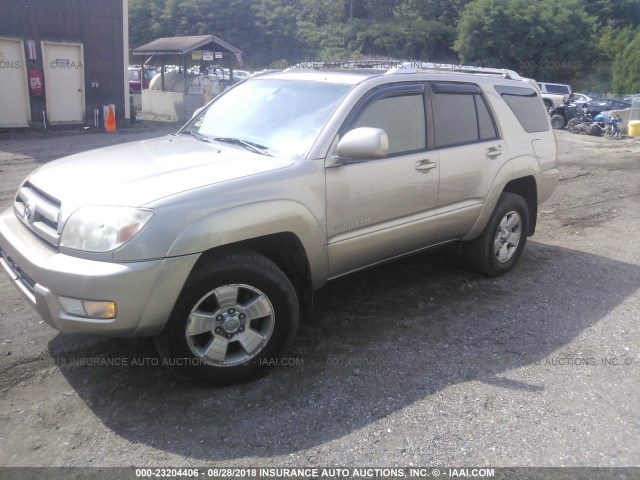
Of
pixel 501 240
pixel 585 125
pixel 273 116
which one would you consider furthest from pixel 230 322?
pixel 585 125

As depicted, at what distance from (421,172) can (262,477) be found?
250 cm

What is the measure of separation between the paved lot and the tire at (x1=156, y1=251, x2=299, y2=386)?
0.54 ft

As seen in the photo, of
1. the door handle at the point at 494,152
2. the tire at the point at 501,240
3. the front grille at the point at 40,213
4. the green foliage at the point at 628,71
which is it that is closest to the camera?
the front grille at the point at 40,213

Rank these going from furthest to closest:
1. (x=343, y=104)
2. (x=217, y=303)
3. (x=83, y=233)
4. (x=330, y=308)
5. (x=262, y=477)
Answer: (x=330, y=308)
(x=343, y=104)
(x=217, y=303)
(x=83, y=233)
(x=262, y=477)

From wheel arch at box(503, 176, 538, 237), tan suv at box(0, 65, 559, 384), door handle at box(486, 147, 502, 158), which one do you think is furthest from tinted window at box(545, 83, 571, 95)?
door handle at box(486, 147, 502, 158)

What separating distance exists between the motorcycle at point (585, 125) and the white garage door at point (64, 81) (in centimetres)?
1667

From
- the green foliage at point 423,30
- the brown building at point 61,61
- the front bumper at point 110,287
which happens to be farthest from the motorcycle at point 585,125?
the green foliage at point 423,30

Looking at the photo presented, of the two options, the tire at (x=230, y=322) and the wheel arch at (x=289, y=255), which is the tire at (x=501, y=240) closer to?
the wheel arch at (x=289, y=255)

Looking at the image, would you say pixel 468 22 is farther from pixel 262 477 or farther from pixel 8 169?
pixel 262 477

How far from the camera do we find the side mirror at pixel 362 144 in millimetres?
3582

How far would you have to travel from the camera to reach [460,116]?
4785 millimetres

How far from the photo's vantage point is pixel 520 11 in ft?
155

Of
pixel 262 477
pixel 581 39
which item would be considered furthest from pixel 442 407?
A: pixel 581 39

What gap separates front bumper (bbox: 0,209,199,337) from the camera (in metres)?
2.90
